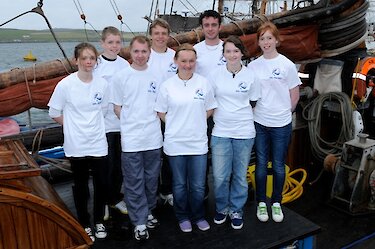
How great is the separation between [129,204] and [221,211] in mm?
706

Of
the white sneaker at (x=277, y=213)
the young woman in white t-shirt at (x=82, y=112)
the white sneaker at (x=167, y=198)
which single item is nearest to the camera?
the young woman in white t-shirt at (x=82, y=112)

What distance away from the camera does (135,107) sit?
2.86 metres

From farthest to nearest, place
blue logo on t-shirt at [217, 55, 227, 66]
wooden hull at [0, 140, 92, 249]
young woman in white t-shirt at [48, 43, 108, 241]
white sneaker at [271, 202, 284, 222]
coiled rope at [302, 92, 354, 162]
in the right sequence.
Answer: coiled rope at [302, 92, 354, 162] < white sneaker at [271, 202, 284, 222] < blue logo on t-shirt at [217, 55, 227, 66] < young woman in white t-shirt at [48, 43, 108, 241] < wooden hull at [0, 140, 92, 249]

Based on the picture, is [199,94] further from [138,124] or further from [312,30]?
[312,30]

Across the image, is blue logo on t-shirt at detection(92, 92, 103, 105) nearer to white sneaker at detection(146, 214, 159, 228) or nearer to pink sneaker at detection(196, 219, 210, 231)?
white sneaker at detection(146, 214, 159, 228)

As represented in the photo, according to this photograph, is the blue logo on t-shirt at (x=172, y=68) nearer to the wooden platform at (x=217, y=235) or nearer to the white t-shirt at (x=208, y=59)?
the white t-shirt at (x=208, y=59)

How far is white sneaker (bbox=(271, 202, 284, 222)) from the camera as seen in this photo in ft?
10.6

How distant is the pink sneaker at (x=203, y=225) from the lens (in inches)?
122

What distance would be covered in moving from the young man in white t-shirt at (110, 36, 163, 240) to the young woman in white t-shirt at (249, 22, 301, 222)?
2.48 ft

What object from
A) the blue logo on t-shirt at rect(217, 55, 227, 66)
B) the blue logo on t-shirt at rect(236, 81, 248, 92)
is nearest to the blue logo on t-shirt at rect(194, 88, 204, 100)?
the blue logo on t-shirt at rect(236, 81, 248, 92)

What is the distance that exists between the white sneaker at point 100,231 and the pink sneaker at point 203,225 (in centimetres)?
69

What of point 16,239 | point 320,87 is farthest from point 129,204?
point 320,87

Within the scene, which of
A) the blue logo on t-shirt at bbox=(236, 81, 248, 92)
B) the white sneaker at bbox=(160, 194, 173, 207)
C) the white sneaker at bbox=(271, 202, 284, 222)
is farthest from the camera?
the white sneaker at bbox=(160, 194, 173, 207)

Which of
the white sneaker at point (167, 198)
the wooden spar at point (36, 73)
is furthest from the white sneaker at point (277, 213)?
the wooden spar at point (36, 73)
